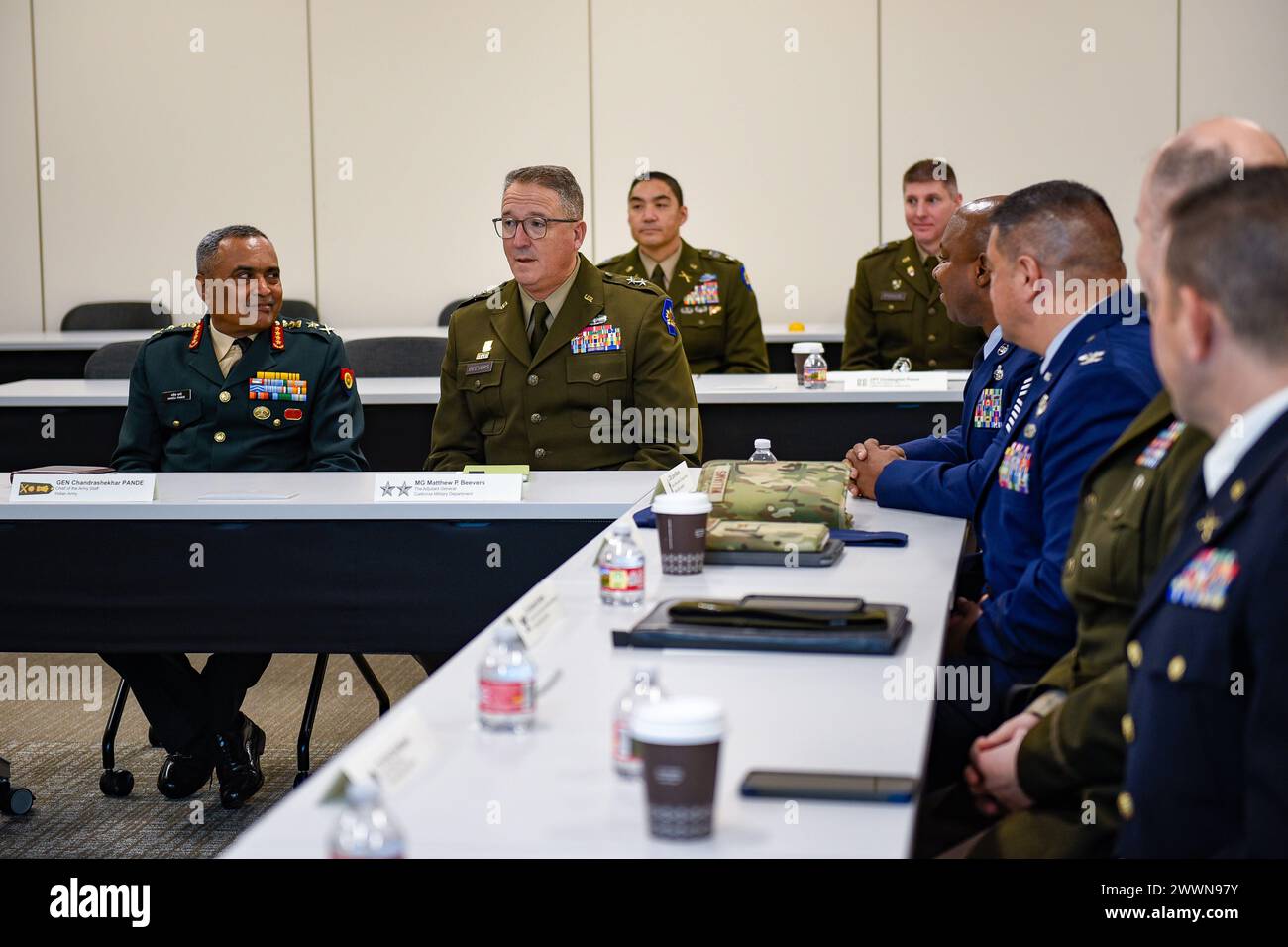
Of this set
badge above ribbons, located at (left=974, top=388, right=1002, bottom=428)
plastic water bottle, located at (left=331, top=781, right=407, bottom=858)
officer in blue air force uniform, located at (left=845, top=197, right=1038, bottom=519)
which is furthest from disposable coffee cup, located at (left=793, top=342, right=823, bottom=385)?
plastic water bottle, located at (left=331, top=781, right=407, bottom=858)

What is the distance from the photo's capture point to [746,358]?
573 cm

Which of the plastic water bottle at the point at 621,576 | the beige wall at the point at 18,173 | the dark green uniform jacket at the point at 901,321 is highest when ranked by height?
the beige wall at the point at 18,173

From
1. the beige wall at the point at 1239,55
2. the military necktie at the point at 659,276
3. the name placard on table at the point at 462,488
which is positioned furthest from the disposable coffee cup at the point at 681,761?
the beige wall at the point at 1239,55

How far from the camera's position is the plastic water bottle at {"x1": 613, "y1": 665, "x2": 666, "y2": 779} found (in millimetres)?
1337

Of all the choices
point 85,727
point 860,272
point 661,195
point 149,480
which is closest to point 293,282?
point 661,195

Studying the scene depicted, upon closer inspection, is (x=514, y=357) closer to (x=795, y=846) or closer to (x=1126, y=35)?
(x=795, y=846)

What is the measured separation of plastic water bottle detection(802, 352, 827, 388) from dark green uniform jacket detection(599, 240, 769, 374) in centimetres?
111

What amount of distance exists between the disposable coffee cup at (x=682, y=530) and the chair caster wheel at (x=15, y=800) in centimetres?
174

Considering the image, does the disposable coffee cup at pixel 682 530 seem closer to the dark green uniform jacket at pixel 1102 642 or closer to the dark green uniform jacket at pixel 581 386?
the dark green uniform jacket at pixel 1102 642

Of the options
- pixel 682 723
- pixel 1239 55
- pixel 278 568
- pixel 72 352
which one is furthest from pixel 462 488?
pixel 1239 55

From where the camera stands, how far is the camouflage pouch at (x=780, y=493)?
95.0 inches

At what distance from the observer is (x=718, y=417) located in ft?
15.1

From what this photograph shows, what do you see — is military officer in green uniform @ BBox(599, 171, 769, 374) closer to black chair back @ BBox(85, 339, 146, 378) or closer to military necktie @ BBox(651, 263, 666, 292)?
military necktie @ BBox(651, 263, 666, 292)
